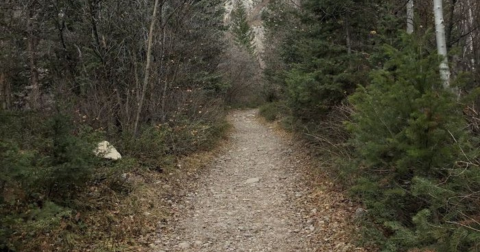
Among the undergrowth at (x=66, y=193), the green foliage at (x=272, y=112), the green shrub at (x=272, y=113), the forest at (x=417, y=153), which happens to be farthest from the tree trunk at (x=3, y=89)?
the green shrub at (x=272, y=113)

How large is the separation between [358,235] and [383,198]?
0.65 m

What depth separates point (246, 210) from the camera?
671 centimetres

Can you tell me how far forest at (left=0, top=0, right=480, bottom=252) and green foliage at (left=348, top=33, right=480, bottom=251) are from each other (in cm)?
2

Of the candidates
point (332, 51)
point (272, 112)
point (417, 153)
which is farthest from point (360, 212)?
point (272, 112)

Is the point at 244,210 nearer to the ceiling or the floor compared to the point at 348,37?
nearer to the floor

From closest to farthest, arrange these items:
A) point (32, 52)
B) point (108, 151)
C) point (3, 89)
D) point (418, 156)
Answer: point (418, 156) → point (108, 151) → point (3, 89) → point (32, 52)

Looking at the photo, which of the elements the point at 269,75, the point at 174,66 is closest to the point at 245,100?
the point at 269,75

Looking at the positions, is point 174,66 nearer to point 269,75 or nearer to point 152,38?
point 152,38

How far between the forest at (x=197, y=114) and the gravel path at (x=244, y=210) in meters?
0.67

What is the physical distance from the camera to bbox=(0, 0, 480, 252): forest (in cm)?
395

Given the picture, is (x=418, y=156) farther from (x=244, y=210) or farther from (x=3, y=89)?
(x=3, y=89)

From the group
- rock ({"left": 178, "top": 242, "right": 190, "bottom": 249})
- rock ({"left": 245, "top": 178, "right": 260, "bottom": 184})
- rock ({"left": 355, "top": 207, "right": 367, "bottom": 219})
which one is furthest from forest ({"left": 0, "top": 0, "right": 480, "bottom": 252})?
rock ({"left": 245, "top": 178, "right": 260, "bottom": 184})

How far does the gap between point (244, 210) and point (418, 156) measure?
139 inches

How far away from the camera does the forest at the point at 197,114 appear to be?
3.95 meters
